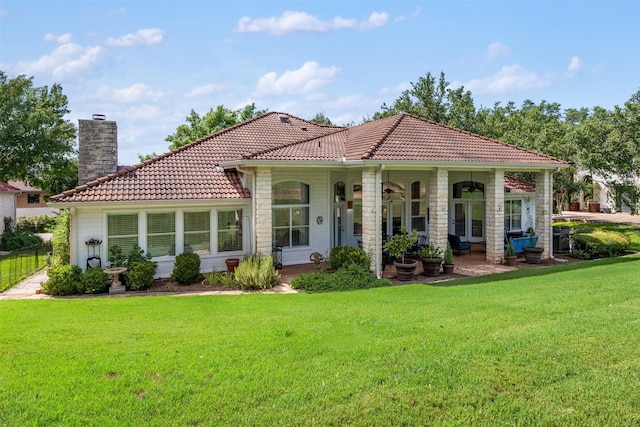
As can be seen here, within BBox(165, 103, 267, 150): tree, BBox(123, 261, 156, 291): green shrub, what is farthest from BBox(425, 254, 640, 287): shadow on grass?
BBox(165, 103, 267, 150): tree

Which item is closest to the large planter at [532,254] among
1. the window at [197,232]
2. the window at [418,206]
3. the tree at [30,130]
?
the window at [418,206]

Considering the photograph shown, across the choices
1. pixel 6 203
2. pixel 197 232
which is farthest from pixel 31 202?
pixel 197 232

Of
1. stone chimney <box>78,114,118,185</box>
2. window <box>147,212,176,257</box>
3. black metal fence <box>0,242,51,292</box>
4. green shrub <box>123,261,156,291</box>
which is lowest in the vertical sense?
black metal fence <box>0,242,51,292</box>

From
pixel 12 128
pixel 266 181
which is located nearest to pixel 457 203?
pixel 266 181

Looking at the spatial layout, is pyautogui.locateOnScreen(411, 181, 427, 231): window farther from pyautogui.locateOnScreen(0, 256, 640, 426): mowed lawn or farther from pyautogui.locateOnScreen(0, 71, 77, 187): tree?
pyautogui.locateOnScreen(0, 71, 77, 187): tree

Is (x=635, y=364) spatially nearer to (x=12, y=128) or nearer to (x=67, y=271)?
(x=67, y=271)

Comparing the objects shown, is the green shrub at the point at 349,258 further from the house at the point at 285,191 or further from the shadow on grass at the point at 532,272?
the shadow on grass at the point at 532,272

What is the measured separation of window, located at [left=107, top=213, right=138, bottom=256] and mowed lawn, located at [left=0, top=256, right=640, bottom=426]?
424 cm

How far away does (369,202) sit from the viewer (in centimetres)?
1268

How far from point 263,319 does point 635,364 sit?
5379mm

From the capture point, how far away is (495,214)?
48.9ft

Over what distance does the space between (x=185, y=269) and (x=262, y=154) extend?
13.4 ft

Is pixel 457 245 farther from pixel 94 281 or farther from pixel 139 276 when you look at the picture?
pixel 94 281

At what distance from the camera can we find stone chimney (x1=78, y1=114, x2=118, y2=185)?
14.8 meters
